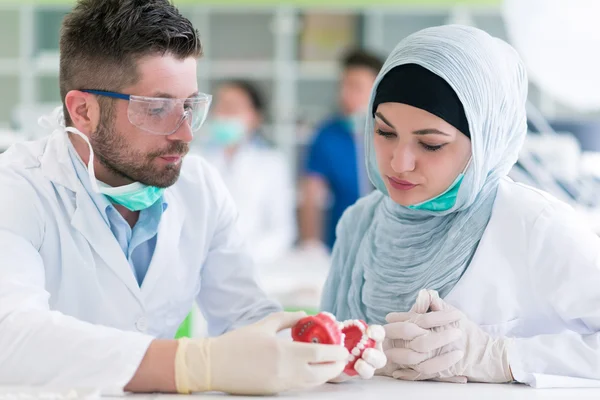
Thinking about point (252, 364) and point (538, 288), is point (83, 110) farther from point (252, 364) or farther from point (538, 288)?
point (538, 288)

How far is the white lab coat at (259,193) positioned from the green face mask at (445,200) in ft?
9.90

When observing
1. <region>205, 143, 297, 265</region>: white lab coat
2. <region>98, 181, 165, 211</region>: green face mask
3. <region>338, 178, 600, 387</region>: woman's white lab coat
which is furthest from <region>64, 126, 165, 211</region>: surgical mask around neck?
<region>205, 143, 297, 265</region>: white lab coat

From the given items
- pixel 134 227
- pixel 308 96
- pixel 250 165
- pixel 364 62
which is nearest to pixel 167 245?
pixel 134 227

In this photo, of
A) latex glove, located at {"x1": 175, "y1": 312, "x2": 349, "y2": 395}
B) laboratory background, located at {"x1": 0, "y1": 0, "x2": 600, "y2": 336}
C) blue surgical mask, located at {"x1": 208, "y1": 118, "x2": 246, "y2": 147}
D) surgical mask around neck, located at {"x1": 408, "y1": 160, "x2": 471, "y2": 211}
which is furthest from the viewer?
blue surgical mask, located at {"x1": 208, "y1": 118, "x2": 246, "y2": 147}

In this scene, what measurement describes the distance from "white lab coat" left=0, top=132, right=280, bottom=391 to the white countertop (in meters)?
0.15

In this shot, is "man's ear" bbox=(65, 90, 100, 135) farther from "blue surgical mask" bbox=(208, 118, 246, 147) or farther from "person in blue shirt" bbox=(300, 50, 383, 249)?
"blue surgical mask" bbox=(208, 118, 246, 147)

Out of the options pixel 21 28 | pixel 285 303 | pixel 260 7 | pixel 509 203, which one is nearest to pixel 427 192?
pixel 509 203

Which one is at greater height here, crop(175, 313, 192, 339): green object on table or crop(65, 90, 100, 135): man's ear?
crop(65, 90, 100, 135): man's ear

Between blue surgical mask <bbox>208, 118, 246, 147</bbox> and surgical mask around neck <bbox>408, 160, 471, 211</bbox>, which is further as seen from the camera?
blue surgical mask <bbox>208, 118, 246, 147</bbox>

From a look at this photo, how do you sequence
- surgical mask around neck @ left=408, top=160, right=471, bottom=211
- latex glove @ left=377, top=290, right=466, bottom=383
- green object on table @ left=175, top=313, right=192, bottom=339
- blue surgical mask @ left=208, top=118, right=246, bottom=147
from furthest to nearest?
blue surgical mask @ left=208, top=118, right=246, bottom=147 → green object on table @ left=175, top=313, right=192, bottom=339 → surgical mask around neck @ left=408, top=160, right=471, bottom=211 → latex glove @ left=377, top=290, right=466, bottom=383

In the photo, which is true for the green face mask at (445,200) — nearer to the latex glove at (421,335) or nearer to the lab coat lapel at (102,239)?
the latex glove at (421,335)

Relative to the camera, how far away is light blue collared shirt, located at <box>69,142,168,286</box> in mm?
1913

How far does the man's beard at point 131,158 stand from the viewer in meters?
1.90

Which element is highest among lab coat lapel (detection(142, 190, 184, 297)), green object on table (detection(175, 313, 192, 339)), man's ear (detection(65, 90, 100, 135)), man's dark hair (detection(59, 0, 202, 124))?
man's dark hair (detection(59, 0, 202, 124))
